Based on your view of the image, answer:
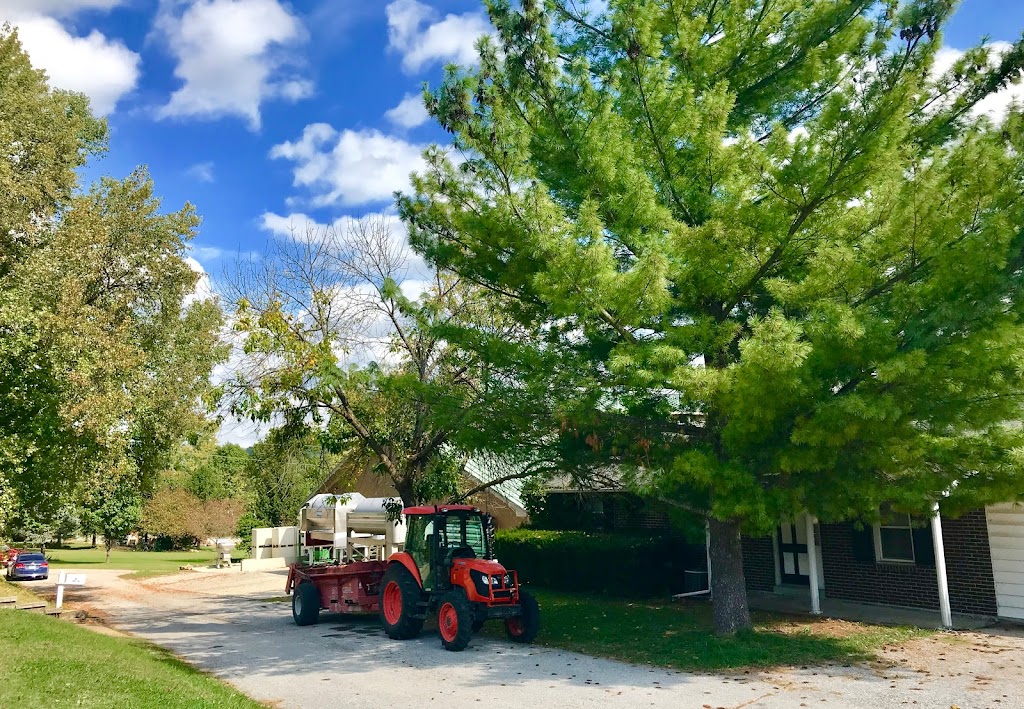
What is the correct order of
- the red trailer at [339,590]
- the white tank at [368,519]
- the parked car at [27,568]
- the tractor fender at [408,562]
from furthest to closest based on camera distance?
the parked car at [27,568]
the white tank at [368,519]
the red trailer at [339,590]
the tractor fender at [408,562]

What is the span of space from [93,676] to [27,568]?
83.6ft

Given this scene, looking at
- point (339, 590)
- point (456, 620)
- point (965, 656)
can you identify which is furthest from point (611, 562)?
point (965, 656)

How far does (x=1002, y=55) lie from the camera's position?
10062 mm

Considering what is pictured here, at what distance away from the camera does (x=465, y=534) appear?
529 inches

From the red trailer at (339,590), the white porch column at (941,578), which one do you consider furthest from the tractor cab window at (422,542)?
the white porch column at (941,578)

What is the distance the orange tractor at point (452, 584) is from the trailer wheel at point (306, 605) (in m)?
2.15

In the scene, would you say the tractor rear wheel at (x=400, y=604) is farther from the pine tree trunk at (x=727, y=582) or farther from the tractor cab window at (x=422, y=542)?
the pine tree trunk at (x=727, y=582)

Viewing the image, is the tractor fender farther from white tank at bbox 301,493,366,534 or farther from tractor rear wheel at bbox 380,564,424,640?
white tank at bbox 301,493,366,534

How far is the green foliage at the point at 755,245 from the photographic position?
29.1 ft

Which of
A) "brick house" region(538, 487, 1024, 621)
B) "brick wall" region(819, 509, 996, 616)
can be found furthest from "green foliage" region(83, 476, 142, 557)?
"brick wall" region(819, 509, 996, 616)

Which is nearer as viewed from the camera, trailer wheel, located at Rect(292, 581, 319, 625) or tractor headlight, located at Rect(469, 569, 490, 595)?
tractor headlight, located at Rect(469, 569, 490, 595)

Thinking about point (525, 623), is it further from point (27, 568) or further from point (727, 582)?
point (27, 568)

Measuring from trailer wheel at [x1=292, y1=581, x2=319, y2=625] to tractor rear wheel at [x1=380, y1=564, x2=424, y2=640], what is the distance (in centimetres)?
226

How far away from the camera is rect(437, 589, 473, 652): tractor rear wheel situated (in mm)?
11812
